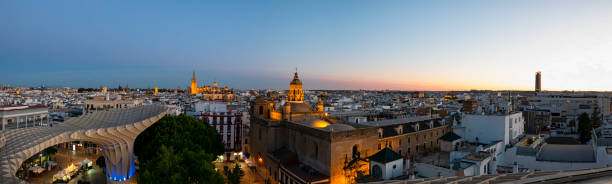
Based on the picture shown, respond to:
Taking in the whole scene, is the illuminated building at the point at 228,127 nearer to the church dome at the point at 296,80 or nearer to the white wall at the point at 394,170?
the church dome at the point at 296,80

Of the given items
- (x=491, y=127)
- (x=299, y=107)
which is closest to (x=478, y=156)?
(x=491, y=127)

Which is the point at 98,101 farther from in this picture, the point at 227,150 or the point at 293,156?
the point at 293,156

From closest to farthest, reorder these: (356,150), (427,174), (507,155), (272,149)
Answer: (427,174)
(356,150)
(507,155)
(272,149)

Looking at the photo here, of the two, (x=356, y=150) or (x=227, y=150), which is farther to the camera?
(x=227, y=150)

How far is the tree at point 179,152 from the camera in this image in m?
20.4

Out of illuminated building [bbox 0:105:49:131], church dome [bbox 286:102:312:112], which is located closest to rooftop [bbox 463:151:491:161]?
church dome [bbox 286:102:312:112]

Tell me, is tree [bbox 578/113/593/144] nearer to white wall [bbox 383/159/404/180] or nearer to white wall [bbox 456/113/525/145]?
white wall [bbox 456/113/525/145]

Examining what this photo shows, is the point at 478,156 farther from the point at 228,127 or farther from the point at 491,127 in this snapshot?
the point at 228,127

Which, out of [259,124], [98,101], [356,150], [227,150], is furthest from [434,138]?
[98,101]

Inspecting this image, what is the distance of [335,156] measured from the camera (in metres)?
24.1

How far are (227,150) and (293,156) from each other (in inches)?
638

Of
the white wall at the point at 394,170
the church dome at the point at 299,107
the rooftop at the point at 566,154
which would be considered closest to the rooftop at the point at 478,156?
the white wall at the point at 394,170

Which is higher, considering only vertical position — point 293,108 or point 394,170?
point 293,108

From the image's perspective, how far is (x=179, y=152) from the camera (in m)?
24.5
